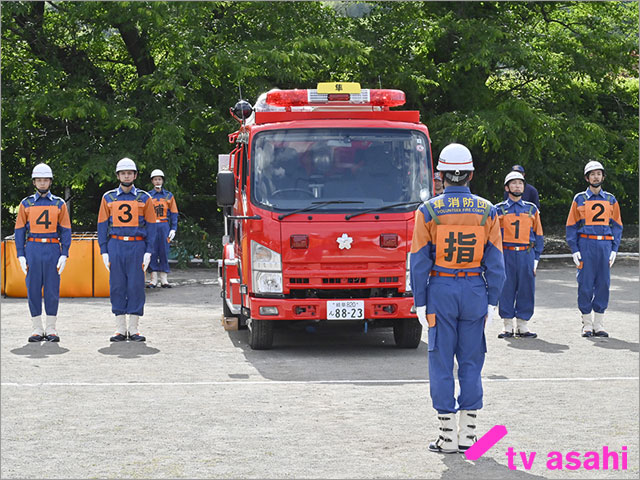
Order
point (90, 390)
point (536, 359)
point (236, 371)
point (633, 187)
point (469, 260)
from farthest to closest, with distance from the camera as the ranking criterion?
1. point (633, 187)
2. point (536, 359)
3. point (236, 371)
4. point (90, 390)
5. point (469, 260)

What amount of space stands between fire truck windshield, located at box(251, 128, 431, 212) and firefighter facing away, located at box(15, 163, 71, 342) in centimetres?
262

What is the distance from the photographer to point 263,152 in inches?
479

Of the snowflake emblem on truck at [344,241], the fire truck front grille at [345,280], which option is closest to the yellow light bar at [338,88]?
the snowflake emblem on truck at [344,241]

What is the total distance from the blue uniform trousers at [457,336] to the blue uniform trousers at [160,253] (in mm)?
12295

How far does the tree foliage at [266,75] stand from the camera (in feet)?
78.5

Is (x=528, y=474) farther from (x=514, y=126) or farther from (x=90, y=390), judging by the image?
(x=514, y=126)

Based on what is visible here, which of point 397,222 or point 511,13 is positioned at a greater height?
point 511,13

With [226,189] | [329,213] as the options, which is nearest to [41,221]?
[226,189]

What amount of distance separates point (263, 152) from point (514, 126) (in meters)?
13.7

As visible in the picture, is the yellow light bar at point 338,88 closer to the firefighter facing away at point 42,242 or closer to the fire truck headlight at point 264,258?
the fire truck headlight at point 264,258

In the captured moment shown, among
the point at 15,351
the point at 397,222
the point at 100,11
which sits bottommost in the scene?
the point at 15,351

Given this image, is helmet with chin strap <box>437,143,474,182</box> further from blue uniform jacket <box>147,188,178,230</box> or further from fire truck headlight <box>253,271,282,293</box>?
blue uniform jacket <box>147,188,178,230</box>

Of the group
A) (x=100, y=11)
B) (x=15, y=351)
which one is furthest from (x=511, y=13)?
(x=15, y=351)

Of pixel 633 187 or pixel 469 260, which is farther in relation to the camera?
Result: pixel 633 187
